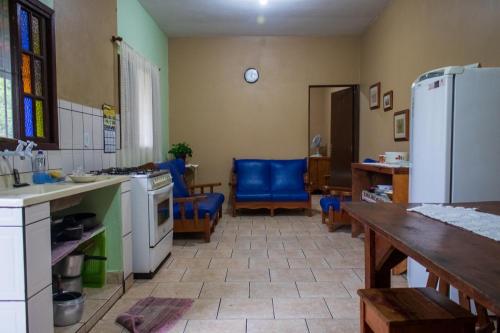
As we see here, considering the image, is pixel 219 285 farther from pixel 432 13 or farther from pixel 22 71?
pixel 432 13

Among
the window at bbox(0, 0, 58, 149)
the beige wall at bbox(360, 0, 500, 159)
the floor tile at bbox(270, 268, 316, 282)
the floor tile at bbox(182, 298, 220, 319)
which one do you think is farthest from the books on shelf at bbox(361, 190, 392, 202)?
the window at bbox(0, 0, 58, 149)

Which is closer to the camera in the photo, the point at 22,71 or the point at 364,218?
the point at 364,218

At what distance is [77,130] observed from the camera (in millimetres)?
2936

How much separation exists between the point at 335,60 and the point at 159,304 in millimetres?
4972

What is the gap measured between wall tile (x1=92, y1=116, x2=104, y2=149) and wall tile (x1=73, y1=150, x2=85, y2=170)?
269 mm

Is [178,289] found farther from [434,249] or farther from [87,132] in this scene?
[434,249]

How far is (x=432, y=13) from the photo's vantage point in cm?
359

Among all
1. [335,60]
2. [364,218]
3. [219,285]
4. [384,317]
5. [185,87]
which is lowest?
[219,285]

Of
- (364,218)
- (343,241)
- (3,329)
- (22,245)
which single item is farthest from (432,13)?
(3,329)

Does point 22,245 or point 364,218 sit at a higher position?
point 364,218

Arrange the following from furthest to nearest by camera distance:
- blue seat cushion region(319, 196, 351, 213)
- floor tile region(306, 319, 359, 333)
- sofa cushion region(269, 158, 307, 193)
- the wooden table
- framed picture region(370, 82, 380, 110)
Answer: sofa cushion region(269, 158, 307, 193)
framed picture region(370, 82, 380, 110)
blue seat cushion region(319, 196, 351, 213)
floor tile region(306, 319, 359, 333)
the wooden table

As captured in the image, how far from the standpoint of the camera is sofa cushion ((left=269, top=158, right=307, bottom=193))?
580 cm

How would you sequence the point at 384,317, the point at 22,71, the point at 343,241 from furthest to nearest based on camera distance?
1. the point at 343,241
2. the point at 22,71
3. the point at 384,317

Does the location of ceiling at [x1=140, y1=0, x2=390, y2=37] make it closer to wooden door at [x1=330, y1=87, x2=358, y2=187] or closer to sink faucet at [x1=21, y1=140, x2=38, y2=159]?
wooden door at [x1=330, y1=87, x2=358, y2=187]
